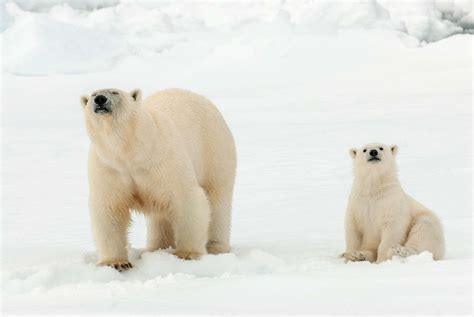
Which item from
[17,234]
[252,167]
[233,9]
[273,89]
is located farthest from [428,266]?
[233,9]

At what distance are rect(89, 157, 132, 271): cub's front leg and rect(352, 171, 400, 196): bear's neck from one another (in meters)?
1.44

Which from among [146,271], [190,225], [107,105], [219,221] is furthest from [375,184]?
[107,105]

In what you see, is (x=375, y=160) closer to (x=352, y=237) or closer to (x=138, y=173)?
(x=352, y=237)

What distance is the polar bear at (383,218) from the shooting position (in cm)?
440

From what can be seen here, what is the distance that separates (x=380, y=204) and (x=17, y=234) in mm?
2887

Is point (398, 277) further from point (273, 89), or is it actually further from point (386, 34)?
point (386, 34)

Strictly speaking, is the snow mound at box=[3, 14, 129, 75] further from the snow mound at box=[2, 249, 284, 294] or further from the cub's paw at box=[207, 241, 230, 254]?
the snow mound at box=[2, 249, 284, 294]

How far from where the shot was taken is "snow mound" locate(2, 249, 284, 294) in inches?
142

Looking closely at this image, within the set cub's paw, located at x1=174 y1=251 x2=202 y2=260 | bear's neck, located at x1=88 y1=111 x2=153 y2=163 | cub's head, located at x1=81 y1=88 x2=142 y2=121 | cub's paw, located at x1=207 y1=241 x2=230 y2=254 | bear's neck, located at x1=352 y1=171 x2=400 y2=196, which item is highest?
cub's head, located at x1=81 y1=88 x2=142 y2=121

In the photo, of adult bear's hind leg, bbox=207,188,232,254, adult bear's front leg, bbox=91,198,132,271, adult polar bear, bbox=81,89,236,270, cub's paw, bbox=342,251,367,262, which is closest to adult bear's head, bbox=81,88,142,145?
adult polar bear, bbox=81,89,236,270

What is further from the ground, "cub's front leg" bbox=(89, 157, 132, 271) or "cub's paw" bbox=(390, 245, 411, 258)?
"cub's front leg" bbox=(89, 157, 132, 271)

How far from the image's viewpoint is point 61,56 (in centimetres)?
2238

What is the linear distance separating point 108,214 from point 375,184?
5.37 feet

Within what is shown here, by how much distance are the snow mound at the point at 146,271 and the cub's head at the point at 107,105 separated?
2.63ft
